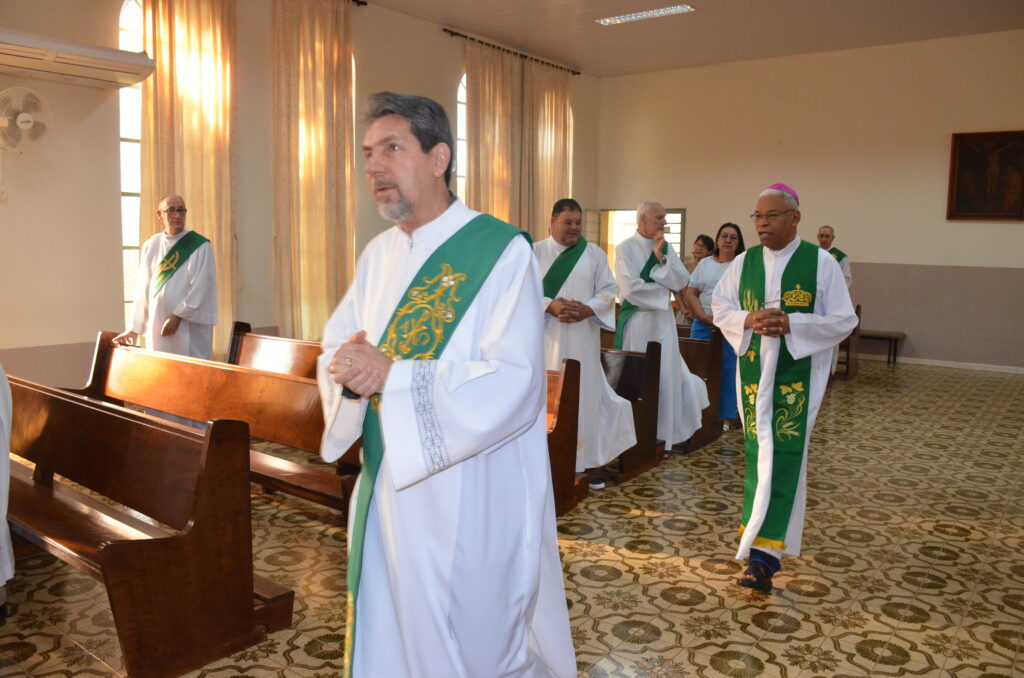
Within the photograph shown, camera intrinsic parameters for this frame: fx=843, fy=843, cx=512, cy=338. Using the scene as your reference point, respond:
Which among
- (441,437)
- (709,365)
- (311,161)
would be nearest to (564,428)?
(709,365)

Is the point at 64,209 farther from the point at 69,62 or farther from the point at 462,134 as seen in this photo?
the point at 462,134

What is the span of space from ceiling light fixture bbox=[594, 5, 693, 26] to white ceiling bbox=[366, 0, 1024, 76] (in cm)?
15

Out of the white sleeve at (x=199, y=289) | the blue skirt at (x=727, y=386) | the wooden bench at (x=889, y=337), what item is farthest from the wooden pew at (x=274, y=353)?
the wooden bench at (x=889, y=337)

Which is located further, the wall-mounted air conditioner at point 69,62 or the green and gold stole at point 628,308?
the green and gold stole at point 628,308

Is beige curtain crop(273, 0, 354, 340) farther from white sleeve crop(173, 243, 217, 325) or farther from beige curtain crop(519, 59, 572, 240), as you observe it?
beige curtain crop(519, 59, 572, 240)

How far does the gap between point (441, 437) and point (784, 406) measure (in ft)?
7.45

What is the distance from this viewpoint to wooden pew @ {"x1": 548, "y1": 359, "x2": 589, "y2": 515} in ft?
14.8

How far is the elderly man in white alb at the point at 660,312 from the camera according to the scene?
5.95 metres

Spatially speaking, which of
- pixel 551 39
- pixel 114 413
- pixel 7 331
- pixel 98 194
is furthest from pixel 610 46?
pixel 114 413

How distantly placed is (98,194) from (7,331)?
1363mm

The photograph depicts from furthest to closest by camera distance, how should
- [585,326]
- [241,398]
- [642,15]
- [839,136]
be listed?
[839,136]
[642,15]
[585,326]
[241,398]

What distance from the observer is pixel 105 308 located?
7.31m

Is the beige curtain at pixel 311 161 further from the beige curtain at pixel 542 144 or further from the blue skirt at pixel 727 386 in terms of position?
the blue skirt at pixel 727 386

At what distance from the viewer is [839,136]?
11.9 metres
